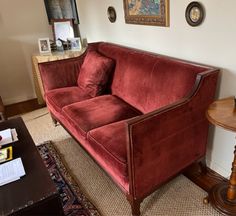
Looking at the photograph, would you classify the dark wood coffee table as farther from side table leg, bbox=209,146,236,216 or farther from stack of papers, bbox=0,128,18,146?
side table leg, bbox=209,146,236,216

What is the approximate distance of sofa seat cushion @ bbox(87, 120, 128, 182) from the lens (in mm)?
1446

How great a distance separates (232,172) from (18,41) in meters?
3.18

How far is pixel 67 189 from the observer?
1842 mm

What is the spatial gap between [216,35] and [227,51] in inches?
5.2

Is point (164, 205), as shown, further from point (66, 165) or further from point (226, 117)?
point (66, 165)

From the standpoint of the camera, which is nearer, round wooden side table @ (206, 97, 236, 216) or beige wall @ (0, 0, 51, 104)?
round wooden side table @ (206, 97, 236, 216)

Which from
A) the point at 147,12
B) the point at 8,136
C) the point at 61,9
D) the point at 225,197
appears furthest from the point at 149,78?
the point at 61,9

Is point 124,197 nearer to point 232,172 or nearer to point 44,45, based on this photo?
point 232,172

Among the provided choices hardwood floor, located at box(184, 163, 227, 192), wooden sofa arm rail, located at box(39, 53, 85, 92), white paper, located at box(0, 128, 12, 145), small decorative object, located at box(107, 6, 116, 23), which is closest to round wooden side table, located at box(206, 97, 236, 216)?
hardwood floor, located at box(184, 163, 227, 192)

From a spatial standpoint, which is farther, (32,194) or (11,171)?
(11,171)

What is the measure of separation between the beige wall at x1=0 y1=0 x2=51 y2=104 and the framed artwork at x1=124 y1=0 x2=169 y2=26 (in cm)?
168

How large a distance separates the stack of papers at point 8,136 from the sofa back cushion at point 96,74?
0.90m

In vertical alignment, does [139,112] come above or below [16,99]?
above

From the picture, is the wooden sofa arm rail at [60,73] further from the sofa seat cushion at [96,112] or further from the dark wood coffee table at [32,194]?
the dark wood coffee table at [32,194]
